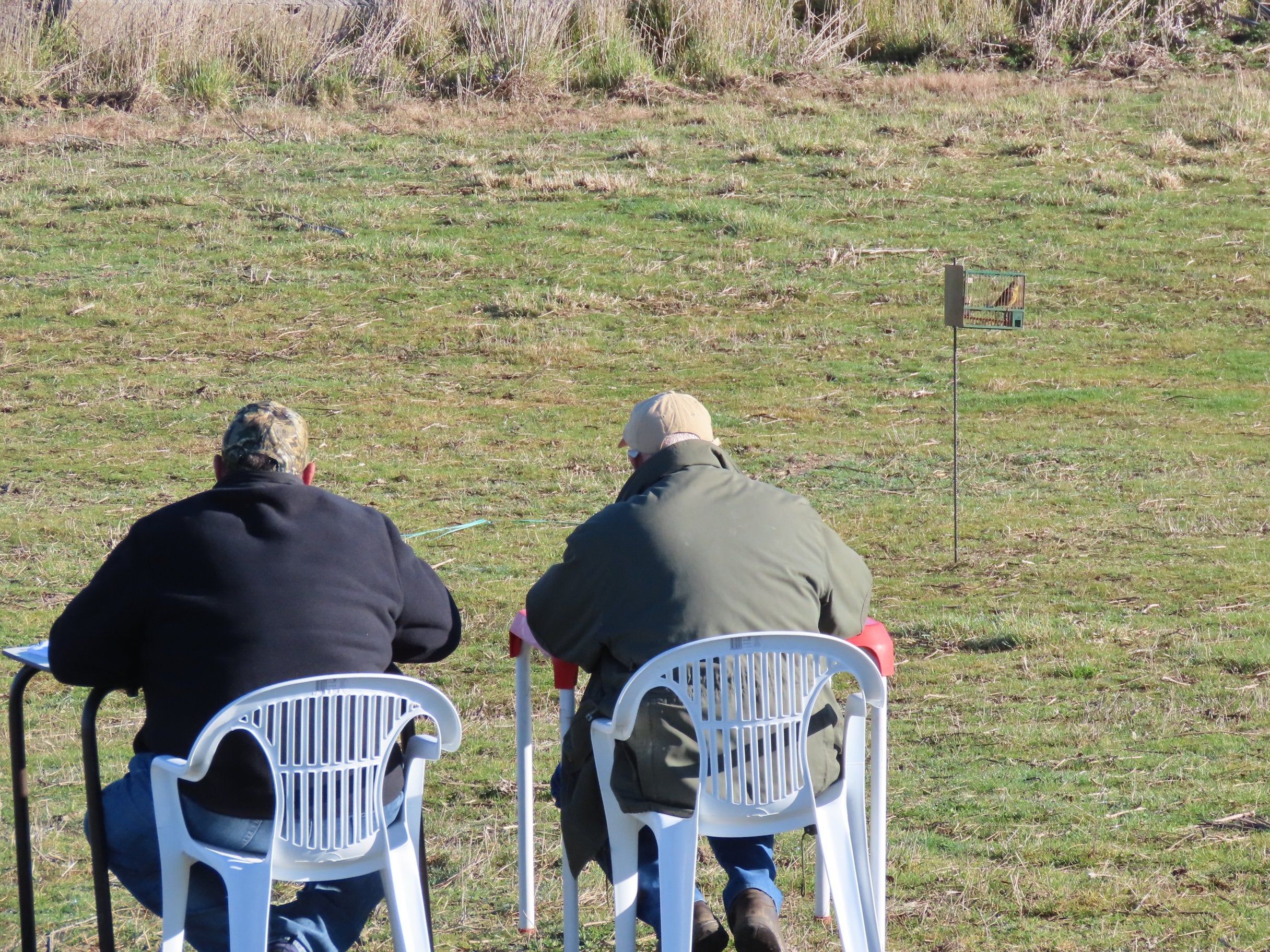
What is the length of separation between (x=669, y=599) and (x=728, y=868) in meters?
0.73

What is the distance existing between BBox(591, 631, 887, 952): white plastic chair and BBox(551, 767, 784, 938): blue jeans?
0.92ft

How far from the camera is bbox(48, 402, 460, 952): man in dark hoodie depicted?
9.89 feet

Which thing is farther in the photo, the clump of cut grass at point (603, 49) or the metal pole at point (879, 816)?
the clump of cut grass at point (603, 49)

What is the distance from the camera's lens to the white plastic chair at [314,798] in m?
2.80

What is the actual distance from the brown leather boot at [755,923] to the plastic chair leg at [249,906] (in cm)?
105

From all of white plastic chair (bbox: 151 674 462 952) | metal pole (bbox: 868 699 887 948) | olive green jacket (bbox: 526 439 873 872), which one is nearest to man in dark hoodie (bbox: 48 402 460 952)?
white plastic chair (bbox: 151 674 462 952)

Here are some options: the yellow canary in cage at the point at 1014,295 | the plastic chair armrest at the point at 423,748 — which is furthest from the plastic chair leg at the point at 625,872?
the yellow canary in cage at the point at 1014,295

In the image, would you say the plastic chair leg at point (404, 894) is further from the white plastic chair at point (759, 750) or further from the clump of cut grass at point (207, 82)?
the clump of cut grass at point (207, 82)

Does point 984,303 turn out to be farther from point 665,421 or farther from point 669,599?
point 669,599

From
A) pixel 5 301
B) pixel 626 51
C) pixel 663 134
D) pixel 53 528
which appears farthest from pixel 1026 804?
pixel 626 51

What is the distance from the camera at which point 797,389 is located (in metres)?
12.4

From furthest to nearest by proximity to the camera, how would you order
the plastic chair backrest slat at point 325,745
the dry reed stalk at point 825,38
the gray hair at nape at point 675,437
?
1. the dry reed stalk at point 825,38
2. the gray hair at nape at point 675,437
3. the plastic chair backrest slat at point 325,745

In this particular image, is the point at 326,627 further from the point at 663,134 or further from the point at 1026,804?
the point at 663,134

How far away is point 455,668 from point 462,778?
1.61 m
